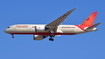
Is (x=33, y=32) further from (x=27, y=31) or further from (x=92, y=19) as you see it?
(x=92, y=19)

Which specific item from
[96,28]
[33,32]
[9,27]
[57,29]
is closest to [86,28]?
[96,28]

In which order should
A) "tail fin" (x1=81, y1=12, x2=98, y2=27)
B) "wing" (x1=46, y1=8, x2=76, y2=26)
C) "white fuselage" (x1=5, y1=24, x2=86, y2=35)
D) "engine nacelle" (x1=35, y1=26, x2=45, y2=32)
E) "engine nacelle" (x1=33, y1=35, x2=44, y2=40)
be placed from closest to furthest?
1. "wing" (x1=46, y1=8, x2=76, y2=26)
2. "engine nacelle" (x1=35, y1=26, x2=45, y2=32)
3. "white fuselage" (x1=5, y1=24, x2=86, y2=35)
4. "engine nacelle" (x1=33, y1=35, x2=44, y2=40)
5. "tail fin" (x1=81, y1=12, x2=98, y2=27)

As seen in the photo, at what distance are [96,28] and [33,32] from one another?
14.3 metres

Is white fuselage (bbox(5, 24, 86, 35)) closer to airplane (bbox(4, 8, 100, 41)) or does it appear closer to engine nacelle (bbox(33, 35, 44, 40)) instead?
airplane (bbox(4, 8, 100, 41))

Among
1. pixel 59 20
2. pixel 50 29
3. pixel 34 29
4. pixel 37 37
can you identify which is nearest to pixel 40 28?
pixel 34 29

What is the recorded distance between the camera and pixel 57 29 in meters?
74.4

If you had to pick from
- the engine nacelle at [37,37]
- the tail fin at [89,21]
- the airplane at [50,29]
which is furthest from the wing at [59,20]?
the tail fin at [89,21]

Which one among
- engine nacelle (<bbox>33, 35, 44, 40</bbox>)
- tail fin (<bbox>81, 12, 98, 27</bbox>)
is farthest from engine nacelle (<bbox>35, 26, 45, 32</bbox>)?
tail fin (<bbox>81, 12, 98, 27</bbox>)

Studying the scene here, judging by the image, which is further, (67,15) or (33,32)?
(33,32)

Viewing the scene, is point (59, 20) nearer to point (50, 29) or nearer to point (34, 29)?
point (50, 29)

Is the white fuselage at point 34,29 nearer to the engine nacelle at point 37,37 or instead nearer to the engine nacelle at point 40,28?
the engine nacelle at point 40,28

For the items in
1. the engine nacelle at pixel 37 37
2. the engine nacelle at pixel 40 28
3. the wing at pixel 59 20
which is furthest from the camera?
the engine nacelle at pixel 37 37

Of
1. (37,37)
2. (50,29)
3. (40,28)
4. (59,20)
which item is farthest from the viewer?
(37,37)

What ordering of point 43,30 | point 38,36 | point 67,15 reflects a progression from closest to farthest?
point 67,15 < point 43,30 < point 38,36
